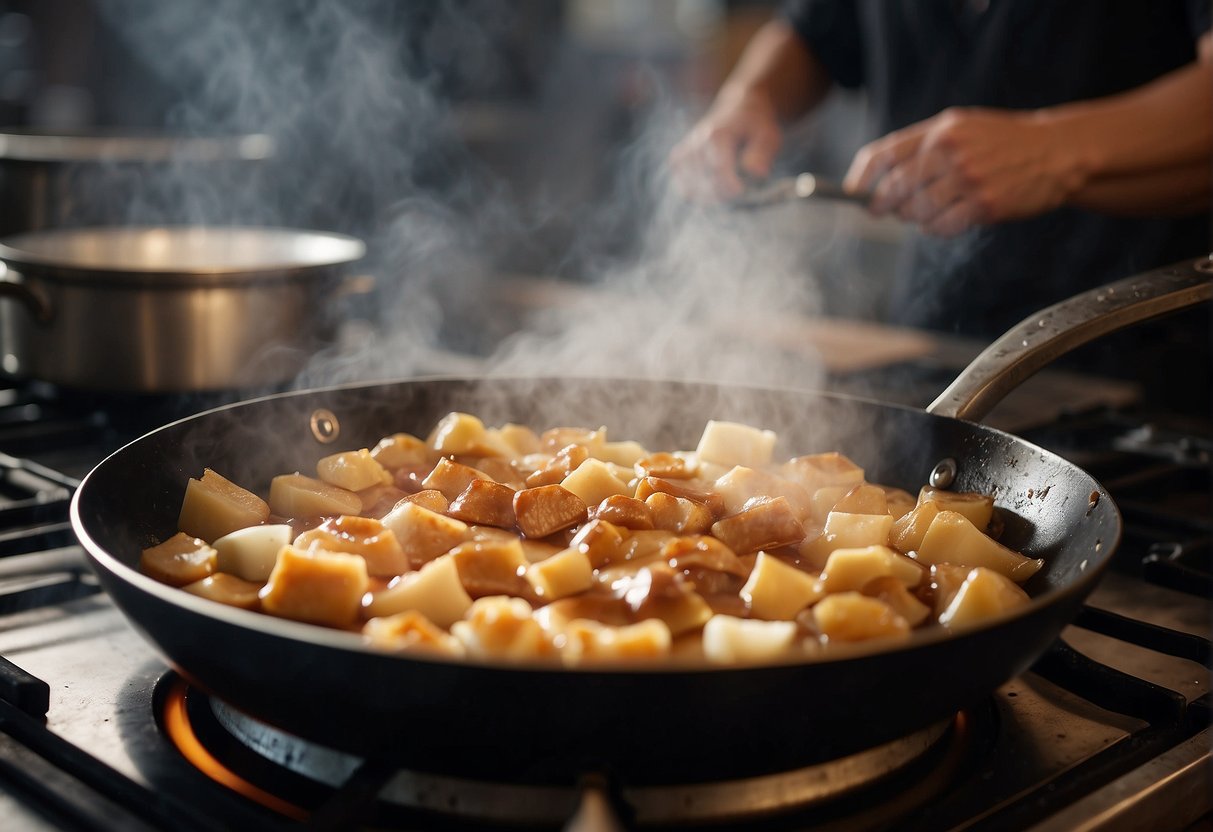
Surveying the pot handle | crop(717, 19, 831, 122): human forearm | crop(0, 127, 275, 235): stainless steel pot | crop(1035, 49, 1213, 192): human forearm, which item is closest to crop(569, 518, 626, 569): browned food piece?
the pot handle

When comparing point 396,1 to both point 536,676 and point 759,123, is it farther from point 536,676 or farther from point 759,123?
point 536,676

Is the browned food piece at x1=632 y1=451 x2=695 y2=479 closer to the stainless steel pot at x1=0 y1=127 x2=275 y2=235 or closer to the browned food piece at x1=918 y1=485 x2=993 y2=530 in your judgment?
the browned food piece at x1=918 y1=485 x2=993 y2=530

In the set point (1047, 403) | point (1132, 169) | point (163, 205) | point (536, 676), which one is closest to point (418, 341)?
point (163, 205)

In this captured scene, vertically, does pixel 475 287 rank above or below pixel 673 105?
below

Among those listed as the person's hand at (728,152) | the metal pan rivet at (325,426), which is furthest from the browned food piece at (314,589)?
the person's hand at (728,152)

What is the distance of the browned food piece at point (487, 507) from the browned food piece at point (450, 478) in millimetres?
96

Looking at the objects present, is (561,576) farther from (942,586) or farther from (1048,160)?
(1048,160)

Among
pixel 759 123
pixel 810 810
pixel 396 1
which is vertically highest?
pixel 396 1

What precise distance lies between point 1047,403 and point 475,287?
2051 millimetres

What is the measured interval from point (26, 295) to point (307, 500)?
2.66ft

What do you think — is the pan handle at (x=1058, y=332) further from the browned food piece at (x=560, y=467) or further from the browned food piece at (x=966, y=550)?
the browned food piece at (x=560, y=467)

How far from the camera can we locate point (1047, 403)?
2.58 metres

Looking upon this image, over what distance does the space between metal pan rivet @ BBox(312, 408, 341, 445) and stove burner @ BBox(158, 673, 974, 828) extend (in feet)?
2.26

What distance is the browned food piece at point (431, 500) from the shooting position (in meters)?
1.59
